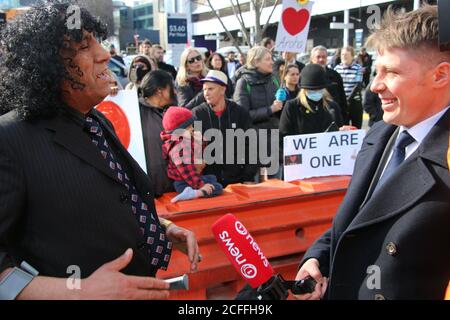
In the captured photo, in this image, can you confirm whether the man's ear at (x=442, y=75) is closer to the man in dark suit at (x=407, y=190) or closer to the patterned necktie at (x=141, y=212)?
the man in dark suit at (x=407, y=190)

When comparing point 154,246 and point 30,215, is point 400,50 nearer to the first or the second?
point 154,246

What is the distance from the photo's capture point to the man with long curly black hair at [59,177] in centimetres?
138

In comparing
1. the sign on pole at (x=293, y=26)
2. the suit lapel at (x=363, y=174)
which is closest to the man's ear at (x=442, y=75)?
the suit lapel at (x=363, y=174)

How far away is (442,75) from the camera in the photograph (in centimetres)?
159

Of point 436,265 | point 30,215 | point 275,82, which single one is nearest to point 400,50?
point 436,265

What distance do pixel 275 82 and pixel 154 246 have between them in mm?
4292

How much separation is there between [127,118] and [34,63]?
2.33 metres

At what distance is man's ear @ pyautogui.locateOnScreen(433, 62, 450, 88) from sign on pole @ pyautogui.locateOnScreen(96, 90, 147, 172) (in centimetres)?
257

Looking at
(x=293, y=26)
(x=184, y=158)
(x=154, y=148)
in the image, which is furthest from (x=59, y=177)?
(x=293, y=26)

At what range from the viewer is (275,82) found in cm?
581

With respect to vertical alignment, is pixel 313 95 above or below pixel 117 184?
above

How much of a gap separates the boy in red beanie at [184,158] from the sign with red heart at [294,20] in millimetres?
3158

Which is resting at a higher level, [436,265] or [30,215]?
[30,215]

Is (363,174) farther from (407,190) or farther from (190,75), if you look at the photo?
(190,75)
